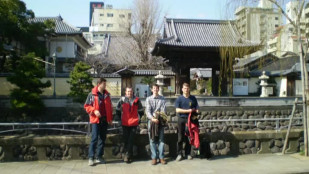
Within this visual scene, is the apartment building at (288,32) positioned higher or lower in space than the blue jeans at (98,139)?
higher

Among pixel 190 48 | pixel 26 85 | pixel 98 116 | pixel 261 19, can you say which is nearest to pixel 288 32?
pixel 261 19

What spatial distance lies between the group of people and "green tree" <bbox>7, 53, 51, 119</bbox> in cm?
1210

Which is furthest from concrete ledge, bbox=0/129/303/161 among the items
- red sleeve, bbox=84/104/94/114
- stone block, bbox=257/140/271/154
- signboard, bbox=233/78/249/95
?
signboard, bbox=233/78/249/95

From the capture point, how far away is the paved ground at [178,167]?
5.53 meters

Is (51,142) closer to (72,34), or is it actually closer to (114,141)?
(114,141)

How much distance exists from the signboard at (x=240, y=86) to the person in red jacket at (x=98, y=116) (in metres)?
19.5

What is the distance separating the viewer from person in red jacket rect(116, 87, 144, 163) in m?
6.11

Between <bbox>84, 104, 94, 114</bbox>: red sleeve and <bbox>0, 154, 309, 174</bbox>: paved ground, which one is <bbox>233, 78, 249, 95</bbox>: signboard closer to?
<bbox>0, 154, 309, 174</bbox>: paved ground

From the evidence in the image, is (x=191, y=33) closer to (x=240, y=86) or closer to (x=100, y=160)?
(x=240, y=86)

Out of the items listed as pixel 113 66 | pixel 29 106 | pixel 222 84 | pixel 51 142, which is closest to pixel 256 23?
pixel 51 142

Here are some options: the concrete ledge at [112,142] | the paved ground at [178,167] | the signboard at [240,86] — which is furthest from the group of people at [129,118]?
the signboard at [240,86]

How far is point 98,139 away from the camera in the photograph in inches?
243

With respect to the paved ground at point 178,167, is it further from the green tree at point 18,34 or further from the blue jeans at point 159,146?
the green tree at point 18,34

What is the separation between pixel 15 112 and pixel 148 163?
1418cm
